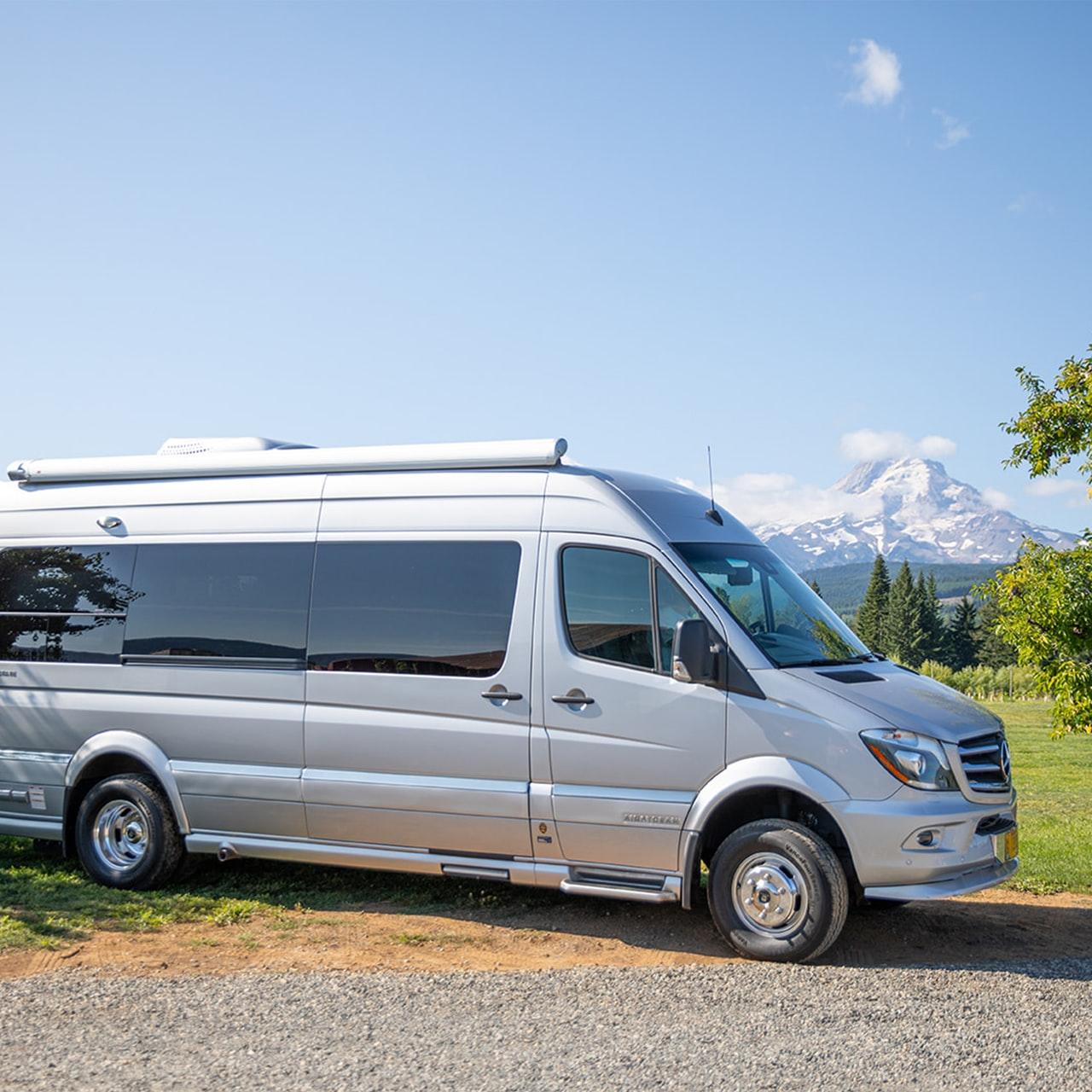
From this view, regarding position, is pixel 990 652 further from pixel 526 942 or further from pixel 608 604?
pixel 526 942

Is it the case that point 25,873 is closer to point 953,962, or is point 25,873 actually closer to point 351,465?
point 351,465

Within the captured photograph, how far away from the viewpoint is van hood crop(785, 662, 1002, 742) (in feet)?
24.1

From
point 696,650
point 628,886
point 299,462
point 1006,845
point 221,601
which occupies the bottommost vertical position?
point 628,886

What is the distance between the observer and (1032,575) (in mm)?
13445

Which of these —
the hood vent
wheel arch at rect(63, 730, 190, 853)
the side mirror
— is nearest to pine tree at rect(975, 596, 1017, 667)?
the hood vent

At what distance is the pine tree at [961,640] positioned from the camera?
11894 centimetres

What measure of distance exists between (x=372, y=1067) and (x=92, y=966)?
2.48m

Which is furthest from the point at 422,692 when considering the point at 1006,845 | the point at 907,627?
the point at 907,627

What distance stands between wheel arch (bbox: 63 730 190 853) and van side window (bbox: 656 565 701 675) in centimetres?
380

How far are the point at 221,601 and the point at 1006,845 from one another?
218 inches

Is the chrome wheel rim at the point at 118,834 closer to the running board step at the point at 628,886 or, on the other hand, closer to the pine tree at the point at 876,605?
the running board step at the point at 628,886

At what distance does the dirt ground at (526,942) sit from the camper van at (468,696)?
0.35 meters

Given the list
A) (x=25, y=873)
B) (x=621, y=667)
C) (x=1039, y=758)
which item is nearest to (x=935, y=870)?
(x=621, y=667)

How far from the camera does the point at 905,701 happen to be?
24.8 ft
